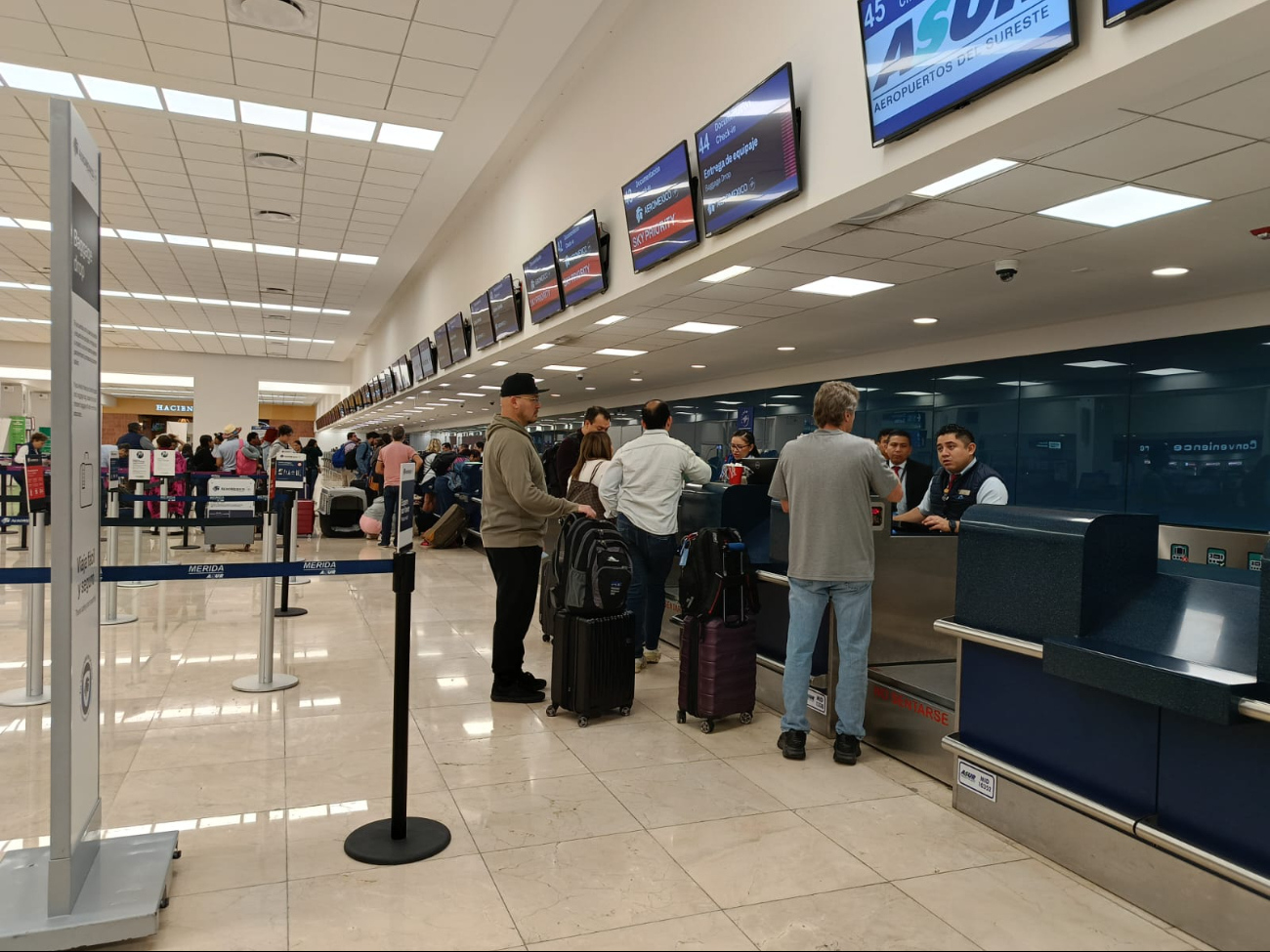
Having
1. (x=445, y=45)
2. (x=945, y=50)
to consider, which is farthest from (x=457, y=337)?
(x=945, y=50)

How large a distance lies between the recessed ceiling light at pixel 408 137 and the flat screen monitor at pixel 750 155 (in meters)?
3.26

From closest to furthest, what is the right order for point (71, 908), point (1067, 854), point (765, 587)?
1. point (71, 908)
2. point (1067, 854)
3. point (765, 587)

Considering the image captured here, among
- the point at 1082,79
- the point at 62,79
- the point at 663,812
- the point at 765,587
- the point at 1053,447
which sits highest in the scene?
the point at 62,79

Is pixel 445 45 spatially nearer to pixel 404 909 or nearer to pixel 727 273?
pixel 727 273

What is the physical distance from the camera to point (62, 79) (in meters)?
5.84

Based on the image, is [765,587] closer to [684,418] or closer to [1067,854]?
[1067,854]

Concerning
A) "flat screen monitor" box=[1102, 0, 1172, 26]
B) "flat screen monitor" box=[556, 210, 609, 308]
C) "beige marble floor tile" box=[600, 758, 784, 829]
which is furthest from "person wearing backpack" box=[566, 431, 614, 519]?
"flat screen monitor" box=[1102, 0, 1172, 26]

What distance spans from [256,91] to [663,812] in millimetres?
6034

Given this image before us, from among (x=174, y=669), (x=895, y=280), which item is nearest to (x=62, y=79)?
(x=174, y=669)

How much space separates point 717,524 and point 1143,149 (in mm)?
2688

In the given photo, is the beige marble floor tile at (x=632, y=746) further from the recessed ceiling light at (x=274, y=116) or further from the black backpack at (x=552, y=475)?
the recessed ceiling light at (x=274, y=116)

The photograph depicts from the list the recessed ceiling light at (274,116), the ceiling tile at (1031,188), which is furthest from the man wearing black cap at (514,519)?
the recessed ceiling light at (274,116)

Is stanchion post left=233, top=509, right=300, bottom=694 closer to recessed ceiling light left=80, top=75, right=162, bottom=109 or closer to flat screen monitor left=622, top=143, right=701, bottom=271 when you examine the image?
flat screen monitor left=622, top=143, right=701, bottom=271

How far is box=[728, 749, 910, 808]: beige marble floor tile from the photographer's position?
120 inches
